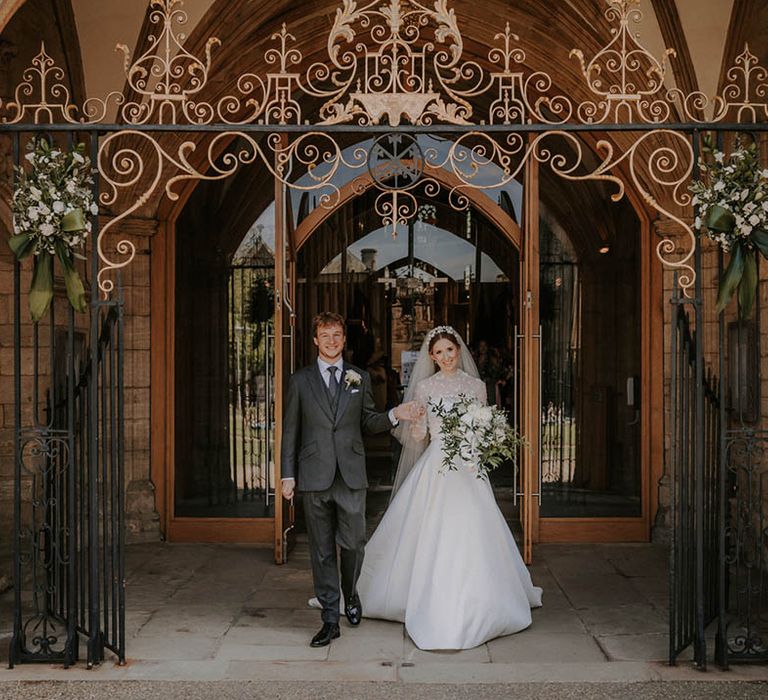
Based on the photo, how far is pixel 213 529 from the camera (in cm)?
832

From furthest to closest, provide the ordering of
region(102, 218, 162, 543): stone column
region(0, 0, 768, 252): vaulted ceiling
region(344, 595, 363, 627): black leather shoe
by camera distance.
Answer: region(102, 218, 162, 543): stone column
region(0, 0, 768, 252): vaulted ceiling
region(344, 595, 363, 627): black leather shoe

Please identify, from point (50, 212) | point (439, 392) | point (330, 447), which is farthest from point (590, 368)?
point (50, 212)

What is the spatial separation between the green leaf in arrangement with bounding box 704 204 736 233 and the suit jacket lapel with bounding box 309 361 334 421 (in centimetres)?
235

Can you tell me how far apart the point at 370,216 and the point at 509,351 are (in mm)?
2204

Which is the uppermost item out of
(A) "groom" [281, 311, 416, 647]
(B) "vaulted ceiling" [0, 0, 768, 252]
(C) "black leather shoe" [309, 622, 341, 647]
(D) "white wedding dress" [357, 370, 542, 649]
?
(B) "vaulted ceiling" [0, 0, 768, 252]

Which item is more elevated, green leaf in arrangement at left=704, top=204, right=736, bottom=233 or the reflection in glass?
green leaf in arrangement at left=704, top=204, right=736, bottom=233

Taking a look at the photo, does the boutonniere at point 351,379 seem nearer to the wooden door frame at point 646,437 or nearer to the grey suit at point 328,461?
the grey suit at point 328,461

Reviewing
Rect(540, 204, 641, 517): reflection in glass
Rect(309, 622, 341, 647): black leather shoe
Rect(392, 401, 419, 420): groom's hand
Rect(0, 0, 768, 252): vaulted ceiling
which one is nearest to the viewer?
Rect(309, 622, 341, 647): black leather shoe

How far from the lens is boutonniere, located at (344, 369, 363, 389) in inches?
219

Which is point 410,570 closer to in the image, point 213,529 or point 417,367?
point 417,367

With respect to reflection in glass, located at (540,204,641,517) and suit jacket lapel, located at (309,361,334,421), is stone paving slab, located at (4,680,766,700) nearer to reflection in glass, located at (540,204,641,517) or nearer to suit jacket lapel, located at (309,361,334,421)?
suit jacket lapel, located at (309,361,334,421)

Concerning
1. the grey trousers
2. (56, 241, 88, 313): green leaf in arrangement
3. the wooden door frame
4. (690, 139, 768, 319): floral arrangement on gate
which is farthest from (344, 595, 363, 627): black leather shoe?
the wooden door frame

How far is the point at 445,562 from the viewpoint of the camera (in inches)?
214

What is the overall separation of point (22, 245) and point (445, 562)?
293 centimetres
